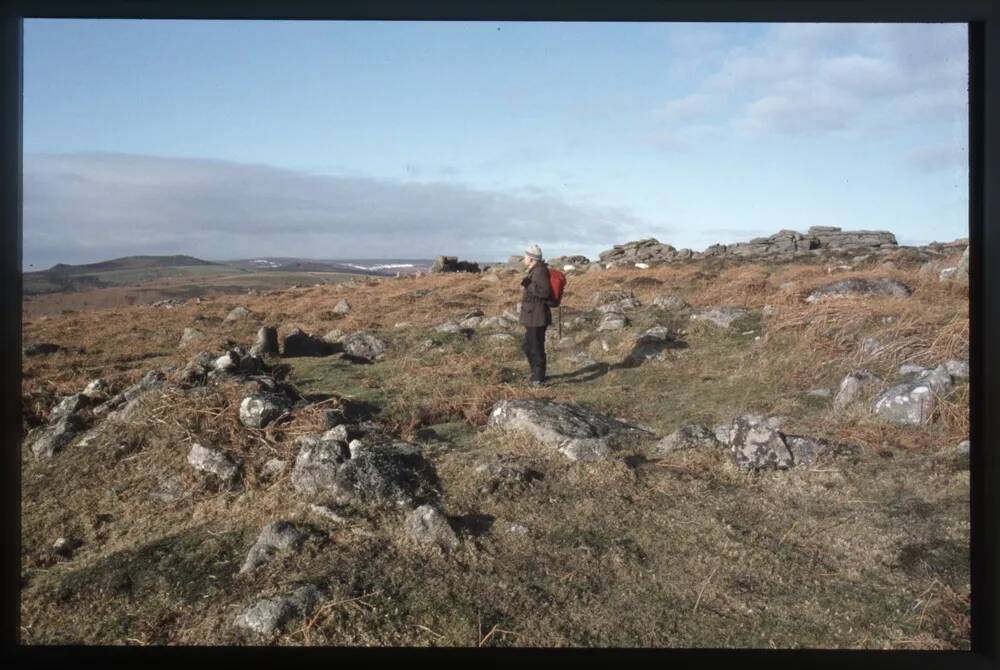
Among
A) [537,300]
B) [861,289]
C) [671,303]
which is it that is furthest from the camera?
[671,303]

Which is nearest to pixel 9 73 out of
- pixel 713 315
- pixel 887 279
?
pixel 713 315

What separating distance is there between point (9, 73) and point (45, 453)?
389 centimetres

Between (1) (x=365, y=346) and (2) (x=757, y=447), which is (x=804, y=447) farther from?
(1) (x=365, y=346)

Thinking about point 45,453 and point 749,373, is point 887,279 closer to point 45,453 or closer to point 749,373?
point 749,373

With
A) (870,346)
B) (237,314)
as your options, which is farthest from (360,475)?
(237,314)

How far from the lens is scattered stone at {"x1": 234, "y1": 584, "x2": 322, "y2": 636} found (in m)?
3.86

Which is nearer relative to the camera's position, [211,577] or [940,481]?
[211,577]

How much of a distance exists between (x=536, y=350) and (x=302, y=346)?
351 centimetres

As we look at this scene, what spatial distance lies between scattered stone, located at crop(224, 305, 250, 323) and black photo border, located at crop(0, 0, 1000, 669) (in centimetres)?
912

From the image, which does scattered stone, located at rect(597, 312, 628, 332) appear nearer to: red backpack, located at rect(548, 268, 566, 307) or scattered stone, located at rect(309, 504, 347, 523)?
red backpack, located at rect(548, 268, 566, 307)

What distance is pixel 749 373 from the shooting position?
27.6 ft

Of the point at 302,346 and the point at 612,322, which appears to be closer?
the point at 302,346

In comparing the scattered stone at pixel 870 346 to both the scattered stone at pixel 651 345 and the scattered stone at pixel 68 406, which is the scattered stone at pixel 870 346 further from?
the scattered stone at pixel 68 406

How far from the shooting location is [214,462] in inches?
227
